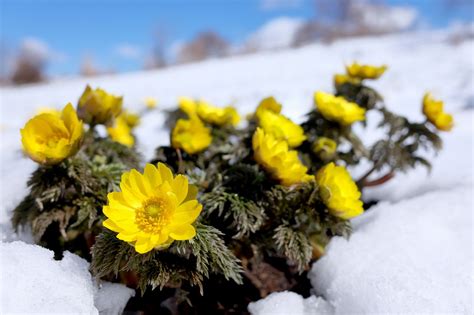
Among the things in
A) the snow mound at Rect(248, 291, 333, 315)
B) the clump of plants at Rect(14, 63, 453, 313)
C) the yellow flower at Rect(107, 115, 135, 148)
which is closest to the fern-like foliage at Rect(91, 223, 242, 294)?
the clump of plants at Rect(14, 63, 453, 313)

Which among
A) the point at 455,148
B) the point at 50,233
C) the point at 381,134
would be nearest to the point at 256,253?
the point at 50,233

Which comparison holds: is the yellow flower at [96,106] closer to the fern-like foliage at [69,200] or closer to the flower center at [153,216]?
the fern-like foliage at [69,200]

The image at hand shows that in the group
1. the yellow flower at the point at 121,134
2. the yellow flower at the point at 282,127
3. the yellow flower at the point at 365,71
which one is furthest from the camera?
the yellow flower at the point at 121,134

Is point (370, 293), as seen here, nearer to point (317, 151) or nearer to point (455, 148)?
point (317, 151)

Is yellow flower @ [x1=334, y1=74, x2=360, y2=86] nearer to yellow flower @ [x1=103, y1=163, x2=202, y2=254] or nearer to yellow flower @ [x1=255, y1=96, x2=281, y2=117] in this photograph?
yellow flower @ [x1=255, y1=96, x2=281, y2=117]

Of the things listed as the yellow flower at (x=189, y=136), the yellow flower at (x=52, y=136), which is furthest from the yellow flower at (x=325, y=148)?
the yellow flower at (x=52, y=136)

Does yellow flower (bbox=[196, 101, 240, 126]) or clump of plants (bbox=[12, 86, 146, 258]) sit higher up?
yellow flower (bbox=[196, 101, 240, 126])
